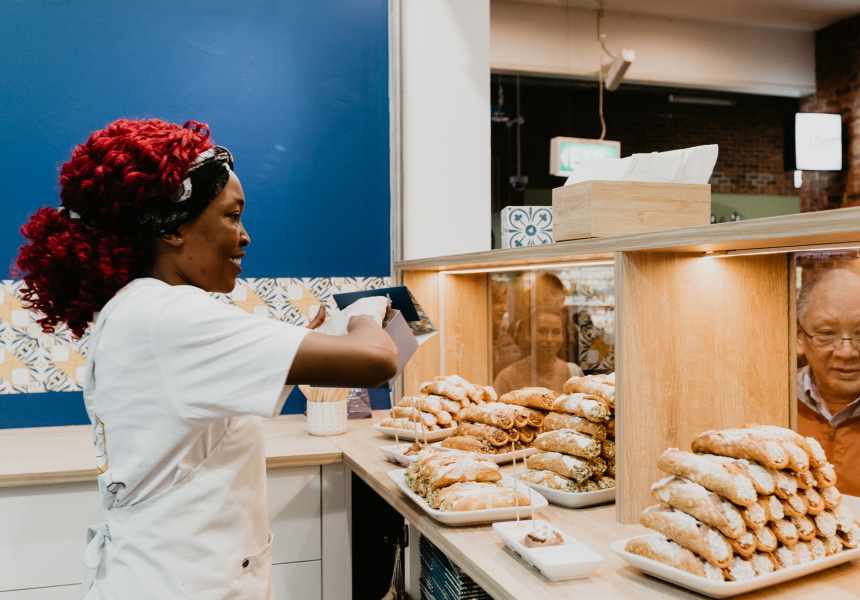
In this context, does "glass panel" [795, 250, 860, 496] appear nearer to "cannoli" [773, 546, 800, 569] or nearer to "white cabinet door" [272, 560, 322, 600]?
"cannoli" [773, 546, 800, 569]

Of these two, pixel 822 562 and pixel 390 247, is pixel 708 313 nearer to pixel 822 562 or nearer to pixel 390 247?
pixel 822 562

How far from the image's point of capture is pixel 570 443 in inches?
72.4

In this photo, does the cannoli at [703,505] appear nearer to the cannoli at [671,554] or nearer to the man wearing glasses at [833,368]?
the cannoli at [671,554]

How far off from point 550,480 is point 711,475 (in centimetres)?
55

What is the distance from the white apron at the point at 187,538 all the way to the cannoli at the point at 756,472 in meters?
0.93

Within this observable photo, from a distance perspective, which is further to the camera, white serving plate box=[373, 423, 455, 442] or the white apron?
white serving plate box=[373, 423, 455, 442]

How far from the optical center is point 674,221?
1813mm

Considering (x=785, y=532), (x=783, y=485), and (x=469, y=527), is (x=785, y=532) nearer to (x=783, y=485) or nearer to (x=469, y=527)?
(x=783, y=485)

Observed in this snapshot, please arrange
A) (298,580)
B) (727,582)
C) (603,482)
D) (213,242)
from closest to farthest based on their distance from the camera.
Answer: (727,582)
(213,242)
(603,482)
(298,580)

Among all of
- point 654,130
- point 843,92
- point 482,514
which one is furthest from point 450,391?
point 654,130

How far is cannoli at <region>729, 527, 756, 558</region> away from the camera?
1272 millimetres

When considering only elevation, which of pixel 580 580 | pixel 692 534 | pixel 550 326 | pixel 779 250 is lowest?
pixel 580 580

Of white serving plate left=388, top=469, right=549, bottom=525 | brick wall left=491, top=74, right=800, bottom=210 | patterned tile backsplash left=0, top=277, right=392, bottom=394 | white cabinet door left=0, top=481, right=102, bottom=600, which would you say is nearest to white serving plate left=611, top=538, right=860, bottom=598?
white serving plate left=388, top=469, right=549, bottom=525

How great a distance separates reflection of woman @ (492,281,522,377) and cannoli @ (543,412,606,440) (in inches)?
39.3
